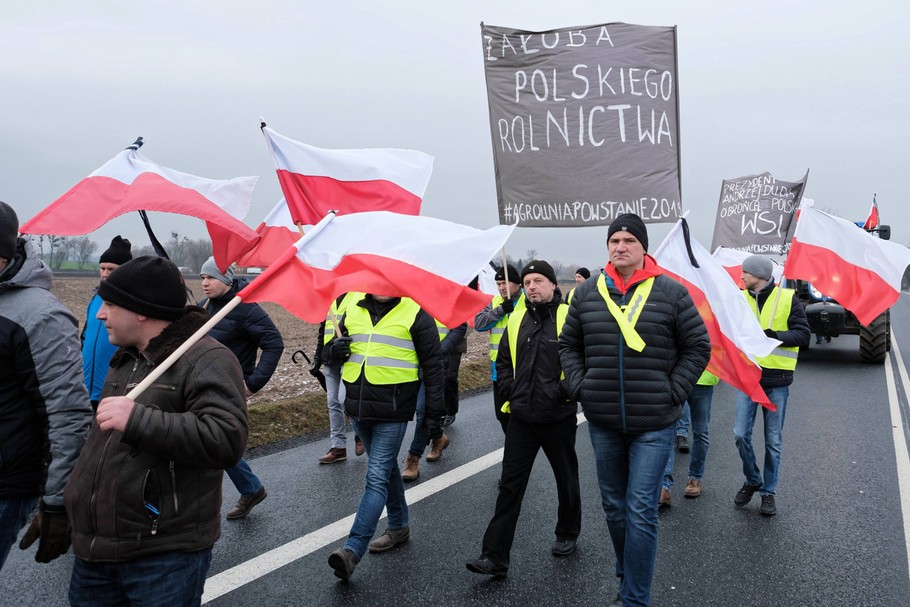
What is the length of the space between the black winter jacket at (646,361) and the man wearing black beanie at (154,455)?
1.95 metres

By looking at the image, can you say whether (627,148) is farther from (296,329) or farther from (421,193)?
(296,329)

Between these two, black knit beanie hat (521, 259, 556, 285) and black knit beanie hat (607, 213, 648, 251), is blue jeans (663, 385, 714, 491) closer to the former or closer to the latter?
black knit beanie hat (521, 259, 556, 285)

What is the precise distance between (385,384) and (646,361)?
5.19 feet

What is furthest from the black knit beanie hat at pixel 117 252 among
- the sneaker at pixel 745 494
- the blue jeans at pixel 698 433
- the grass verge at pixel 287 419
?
the sneaker at pixel 745 494

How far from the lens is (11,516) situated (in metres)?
2.54

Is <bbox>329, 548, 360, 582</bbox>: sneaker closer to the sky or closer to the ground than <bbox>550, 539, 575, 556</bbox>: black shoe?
closer to the sky

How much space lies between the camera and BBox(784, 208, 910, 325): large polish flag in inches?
245

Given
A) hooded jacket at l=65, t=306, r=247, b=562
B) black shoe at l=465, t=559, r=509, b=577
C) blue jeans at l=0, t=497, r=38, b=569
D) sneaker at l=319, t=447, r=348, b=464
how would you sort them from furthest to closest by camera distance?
sneaker at l=319, t=447, r=348, b=464 < black shoe at l=465, t=559, r=509, b=577 < blue jeans at l=0, t=497, r=38, b=569 < hooded jacket at l=65, t=306, r=247, b=562

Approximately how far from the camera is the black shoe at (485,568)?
12.6ft

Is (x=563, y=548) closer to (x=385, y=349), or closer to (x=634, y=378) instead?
(x=634, y=378)

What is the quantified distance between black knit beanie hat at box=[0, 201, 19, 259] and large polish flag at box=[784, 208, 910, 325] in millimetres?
5914

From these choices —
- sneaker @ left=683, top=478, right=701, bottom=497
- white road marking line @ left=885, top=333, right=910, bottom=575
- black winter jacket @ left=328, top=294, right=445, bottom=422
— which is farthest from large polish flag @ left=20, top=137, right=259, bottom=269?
white road marking line @ left=885, top=333, right=910, bottom=575

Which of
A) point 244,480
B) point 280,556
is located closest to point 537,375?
point 280,556

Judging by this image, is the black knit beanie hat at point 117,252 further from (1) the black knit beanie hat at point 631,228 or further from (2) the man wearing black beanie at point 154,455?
(1) the black knit beanie hat at point 631,228
